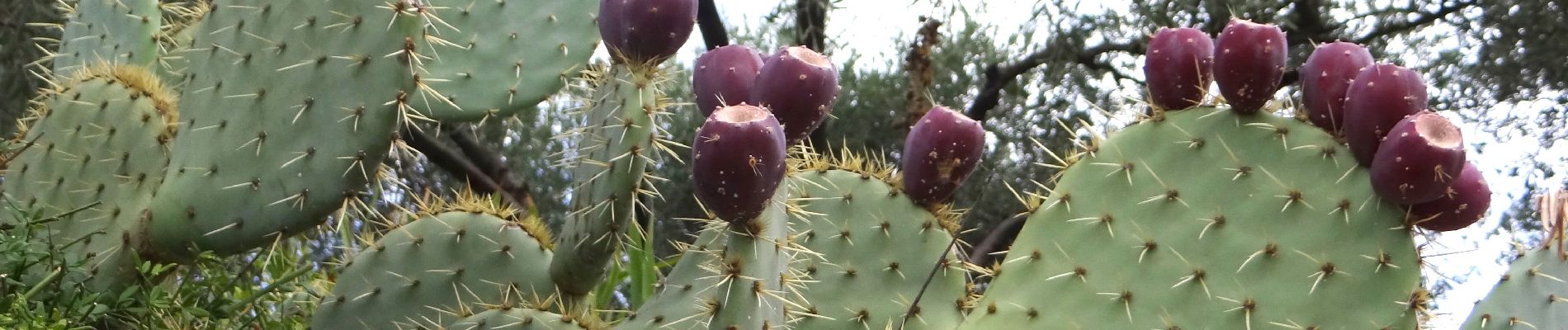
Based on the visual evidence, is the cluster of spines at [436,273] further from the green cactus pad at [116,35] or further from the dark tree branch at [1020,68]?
the dark tree branch at [1020,68]

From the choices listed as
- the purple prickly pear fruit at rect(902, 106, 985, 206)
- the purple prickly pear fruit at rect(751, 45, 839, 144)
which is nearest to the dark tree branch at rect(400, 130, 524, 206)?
the purple prickly pear fruit at rect(902, 106, 985, 206)

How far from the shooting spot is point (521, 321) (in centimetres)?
158

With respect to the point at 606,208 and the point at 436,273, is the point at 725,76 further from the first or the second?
the point at 436,273

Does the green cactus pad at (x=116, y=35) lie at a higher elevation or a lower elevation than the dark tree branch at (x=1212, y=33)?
higher

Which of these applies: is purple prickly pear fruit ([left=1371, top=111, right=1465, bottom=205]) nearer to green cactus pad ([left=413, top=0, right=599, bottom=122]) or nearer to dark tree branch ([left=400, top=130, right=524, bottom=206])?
green cactus pad ([left=413, top=0, right=599, bottom=122])

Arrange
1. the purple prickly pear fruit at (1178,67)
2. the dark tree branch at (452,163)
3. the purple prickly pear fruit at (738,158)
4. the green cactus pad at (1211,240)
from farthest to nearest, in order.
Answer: the dark tree branch at (452,163) < the purple prickly pear fruit at (1178,67) < the green cactus pad at (1211,240) < the purple prickly pear fruit at (738,158)

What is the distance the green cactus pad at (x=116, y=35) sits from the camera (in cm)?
210

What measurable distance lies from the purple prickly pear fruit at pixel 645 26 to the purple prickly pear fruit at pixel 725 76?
67 millimetres

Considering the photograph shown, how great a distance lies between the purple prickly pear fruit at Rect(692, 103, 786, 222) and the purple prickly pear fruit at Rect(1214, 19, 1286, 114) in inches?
19.1

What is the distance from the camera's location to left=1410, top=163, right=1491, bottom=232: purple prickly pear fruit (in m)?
1.29

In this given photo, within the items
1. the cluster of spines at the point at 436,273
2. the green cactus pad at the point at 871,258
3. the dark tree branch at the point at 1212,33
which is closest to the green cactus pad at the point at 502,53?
the cluster of spines at the point at 436,273

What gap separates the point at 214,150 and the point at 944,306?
0.91 m

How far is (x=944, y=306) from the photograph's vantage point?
1.69 m

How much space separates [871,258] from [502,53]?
1.93ft
